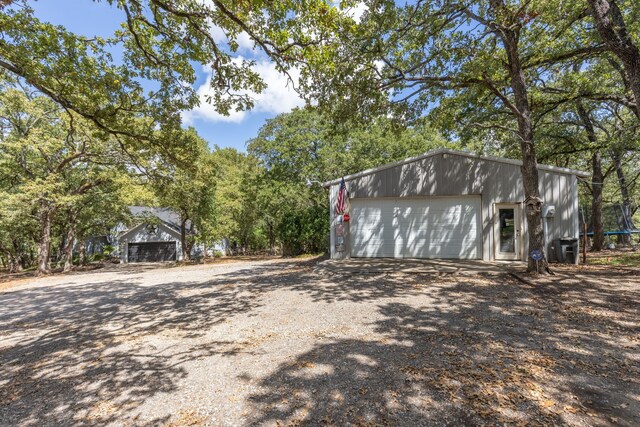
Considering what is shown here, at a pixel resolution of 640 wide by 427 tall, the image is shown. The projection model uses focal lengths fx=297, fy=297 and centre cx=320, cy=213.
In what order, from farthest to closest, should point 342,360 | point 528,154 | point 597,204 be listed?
point 597,204 → point 528,154 → point 342,360

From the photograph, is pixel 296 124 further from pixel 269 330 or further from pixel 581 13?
pixel 269 330

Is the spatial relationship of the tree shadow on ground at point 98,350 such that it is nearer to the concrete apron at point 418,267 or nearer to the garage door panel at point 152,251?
the concrete apron at point 418,267

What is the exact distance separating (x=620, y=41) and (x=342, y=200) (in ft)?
25.3

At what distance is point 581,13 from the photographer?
661 cm

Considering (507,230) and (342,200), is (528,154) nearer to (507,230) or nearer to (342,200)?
(507,230)

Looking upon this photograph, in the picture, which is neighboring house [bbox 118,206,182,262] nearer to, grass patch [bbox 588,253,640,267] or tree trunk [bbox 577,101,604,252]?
grass patch [bbox 588,253,640,267]

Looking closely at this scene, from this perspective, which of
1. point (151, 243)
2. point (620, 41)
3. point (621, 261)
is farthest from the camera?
point (151, 243)

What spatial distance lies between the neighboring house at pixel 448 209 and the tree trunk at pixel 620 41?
5.90 m

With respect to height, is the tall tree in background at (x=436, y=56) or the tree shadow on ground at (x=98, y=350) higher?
the tall tree in background at (x=436, y=56)

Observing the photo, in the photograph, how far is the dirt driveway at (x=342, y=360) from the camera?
2.34 meters

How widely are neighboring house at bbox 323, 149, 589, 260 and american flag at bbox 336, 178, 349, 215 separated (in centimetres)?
29

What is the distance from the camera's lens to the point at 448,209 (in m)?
10.4

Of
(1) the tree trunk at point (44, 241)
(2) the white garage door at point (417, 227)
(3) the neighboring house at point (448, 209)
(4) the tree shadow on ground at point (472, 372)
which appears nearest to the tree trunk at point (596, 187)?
(3) the neighboring house at point (448, 209)

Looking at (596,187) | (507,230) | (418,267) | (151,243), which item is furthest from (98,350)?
(151,243)
